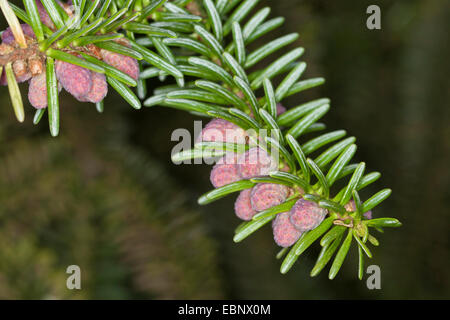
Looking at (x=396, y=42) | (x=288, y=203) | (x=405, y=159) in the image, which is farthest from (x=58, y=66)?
(x=396, y=42)

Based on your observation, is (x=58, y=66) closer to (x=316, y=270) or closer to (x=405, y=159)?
(x=316, y=270)

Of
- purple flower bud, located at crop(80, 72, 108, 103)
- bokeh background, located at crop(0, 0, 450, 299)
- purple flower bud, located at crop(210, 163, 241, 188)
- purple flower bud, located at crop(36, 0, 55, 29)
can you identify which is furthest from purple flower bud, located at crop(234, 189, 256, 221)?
bokeh background, located at crop(0, 0, 450, 299)

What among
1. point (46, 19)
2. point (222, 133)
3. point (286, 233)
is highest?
Answer: point (46, 19)

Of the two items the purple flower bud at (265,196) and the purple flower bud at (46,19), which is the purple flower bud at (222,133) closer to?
the purple flower bud at (265,196)

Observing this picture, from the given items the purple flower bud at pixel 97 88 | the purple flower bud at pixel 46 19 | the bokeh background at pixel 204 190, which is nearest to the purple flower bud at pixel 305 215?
the purple flower bud at pixel 97 88

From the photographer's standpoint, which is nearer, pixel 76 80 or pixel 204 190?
pixel 76 80

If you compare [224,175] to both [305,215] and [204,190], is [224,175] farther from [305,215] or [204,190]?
[204,190]

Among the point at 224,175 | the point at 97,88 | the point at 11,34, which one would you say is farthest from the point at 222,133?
the point at 11,34
